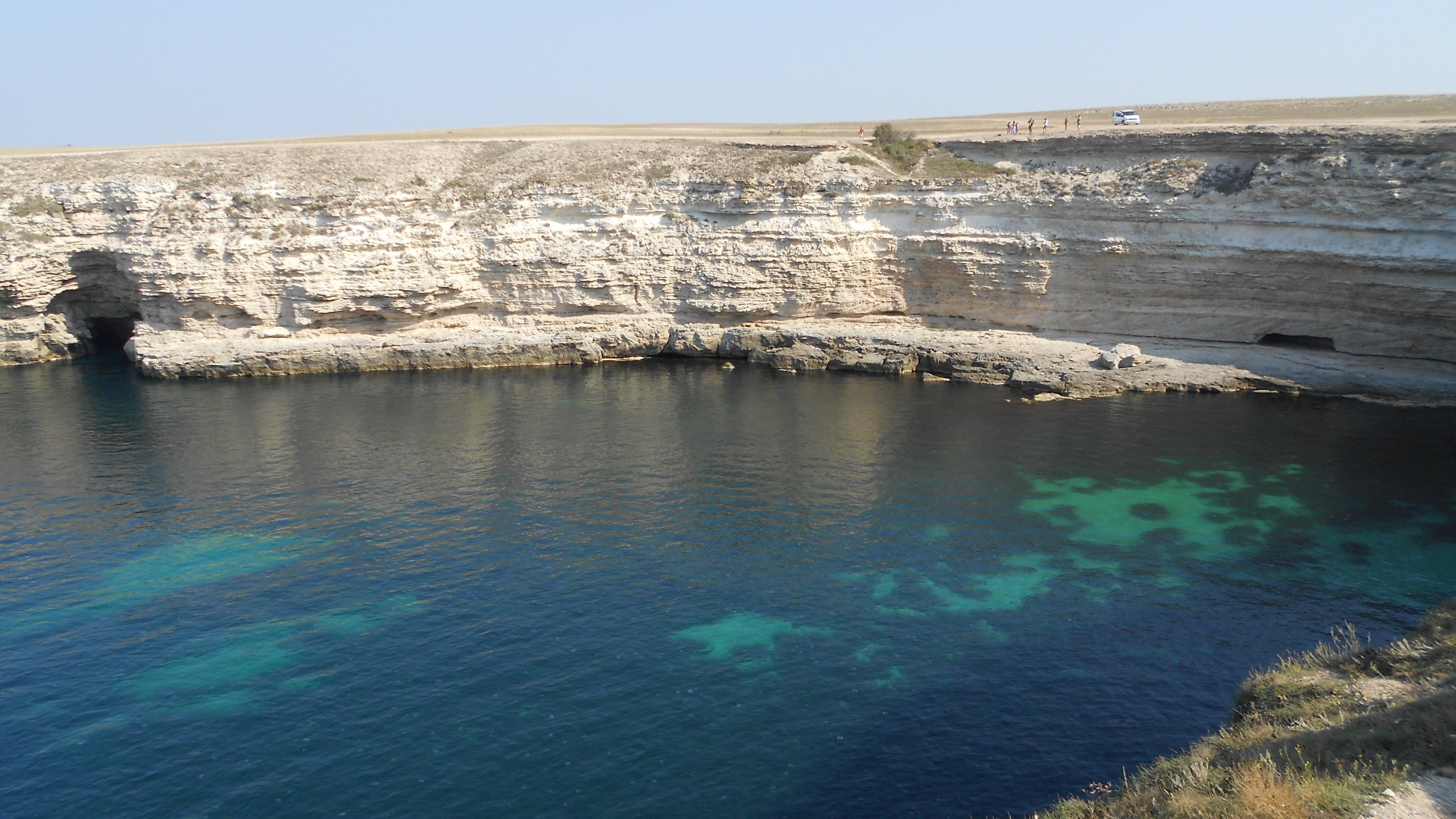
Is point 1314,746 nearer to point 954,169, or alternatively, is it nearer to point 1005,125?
point 954,169

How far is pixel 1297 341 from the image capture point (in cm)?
5356

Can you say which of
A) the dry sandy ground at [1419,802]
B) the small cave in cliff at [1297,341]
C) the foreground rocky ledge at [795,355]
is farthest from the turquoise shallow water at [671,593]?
the dry sandy ground at [1419,802]

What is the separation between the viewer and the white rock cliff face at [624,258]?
54.2 meters

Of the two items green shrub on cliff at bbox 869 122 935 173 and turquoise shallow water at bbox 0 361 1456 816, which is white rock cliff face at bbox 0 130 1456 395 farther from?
turquoise shallow water at bbox 0 361 1456 816

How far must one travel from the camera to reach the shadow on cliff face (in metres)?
61.3

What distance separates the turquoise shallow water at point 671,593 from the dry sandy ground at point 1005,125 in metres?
26.6

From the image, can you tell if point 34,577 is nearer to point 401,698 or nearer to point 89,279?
point 401,698

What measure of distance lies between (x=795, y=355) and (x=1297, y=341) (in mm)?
29277

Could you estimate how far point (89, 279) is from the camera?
62219 millimetres

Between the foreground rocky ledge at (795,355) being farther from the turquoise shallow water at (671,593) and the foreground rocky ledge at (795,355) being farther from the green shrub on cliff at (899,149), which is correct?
the green shrub on cliff at (899,149)

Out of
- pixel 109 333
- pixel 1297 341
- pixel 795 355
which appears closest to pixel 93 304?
pixel 109 333

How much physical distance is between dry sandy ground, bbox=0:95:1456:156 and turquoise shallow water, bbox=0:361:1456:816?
87.3 ft

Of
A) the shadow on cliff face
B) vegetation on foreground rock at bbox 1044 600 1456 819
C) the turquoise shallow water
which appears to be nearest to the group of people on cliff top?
the turquoise shallow water

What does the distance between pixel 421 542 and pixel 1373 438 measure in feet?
136
